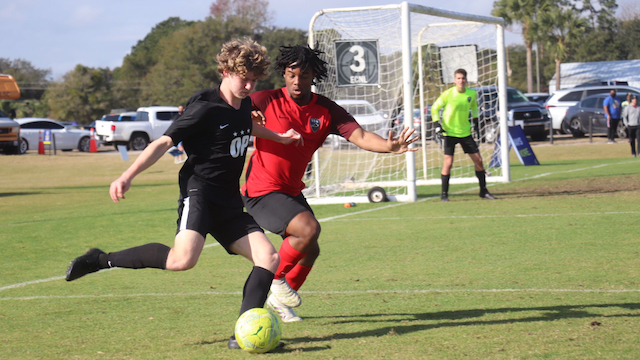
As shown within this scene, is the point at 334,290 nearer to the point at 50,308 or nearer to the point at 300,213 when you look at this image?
the point at 300,213

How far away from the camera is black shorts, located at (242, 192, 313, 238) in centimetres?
477

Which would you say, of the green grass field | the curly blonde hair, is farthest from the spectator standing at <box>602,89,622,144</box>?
the curly blonde hair

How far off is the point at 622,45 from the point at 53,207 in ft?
230

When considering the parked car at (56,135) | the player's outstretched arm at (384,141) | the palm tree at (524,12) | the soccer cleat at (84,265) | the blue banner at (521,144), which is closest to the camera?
the soccer cleat at (84,265)

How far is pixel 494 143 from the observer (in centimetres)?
1711

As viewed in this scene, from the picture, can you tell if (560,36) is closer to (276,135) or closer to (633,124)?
(633,124)

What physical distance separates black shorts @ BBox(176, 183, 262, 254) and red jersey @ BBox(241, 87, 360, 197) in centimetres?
57

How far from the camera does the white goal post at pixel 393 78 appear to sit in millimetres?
12812

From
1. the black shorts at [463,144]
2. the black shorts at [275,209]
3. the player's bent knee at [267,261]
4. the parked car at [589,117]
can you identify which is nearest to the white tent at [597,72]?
the parked car at [589,117]

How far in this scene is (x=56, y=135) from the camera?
113 ft

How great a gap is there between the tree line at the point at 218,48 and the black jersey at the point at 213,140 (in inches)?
1874

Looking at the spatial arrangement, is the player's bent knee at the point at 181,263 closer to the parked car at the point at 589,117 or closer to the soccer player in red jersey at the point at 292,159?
the soccer player in red jersey at the point at 292,159

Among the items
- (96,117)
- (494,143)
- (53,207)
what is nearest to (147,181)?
(53,207)

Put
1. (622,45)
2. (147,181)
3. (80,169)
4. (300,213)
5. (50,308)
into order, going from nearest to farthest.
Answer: (300,213) < (50,308) < (147,181) < (80,169) < (622,45)
